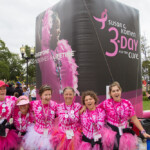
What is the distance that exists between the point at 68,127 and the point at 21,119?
74cm

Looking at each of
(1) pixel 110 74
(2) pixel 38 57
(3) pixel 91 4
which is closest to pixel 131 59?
(1) pixel 110 74

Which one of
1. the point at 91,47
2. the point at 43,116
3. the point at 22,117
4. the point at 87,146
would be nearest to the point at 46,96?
the point at 43,116

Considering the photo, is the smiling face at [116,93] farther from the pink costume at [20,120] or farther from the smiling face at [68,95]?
the pink costume at [20,120]

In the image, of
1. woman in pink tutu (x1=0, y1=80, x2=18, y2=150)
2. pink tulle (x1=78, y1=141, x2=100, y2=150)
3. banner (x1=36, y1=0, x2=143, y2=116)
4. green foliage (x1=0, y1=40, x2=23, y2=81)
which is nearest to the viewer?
→ pink tulle (x1=78, y1=141, x2=100, y2=150)

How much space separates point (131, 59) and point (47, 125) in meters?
4.00

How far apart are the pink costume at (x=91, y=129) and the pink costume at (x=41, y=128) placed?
0.46 meters

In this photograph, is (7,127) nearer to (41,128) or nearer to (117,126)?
(41,128)

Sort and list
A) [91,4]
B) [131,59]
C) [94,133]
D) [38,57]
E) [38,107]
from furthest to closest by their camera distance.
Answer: [38,57] < [131,59] < [91,4] < [38,107] < [94,133]

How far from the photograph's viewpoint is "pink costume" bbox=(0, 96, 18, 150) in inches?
91.9

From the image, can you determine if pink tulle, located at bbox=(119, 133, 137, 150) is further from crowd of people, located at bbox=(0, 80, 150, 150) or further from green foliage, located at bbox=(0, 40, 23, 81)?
green foliage, located at bbox=(0, 40, 23, 81)

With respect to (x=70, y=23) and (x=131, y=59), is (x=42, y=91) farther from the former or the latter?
(x=131, y=59)

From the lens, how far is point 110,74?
4820 millimetres

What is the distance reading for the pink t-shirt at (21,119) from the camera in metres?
2.53

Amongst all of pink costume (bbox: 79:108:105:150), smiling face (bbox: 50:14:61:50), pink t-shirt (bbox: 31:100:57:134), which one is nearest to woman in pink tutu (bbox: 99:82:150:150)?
pink costume (bbox: 79:108:105:150)
